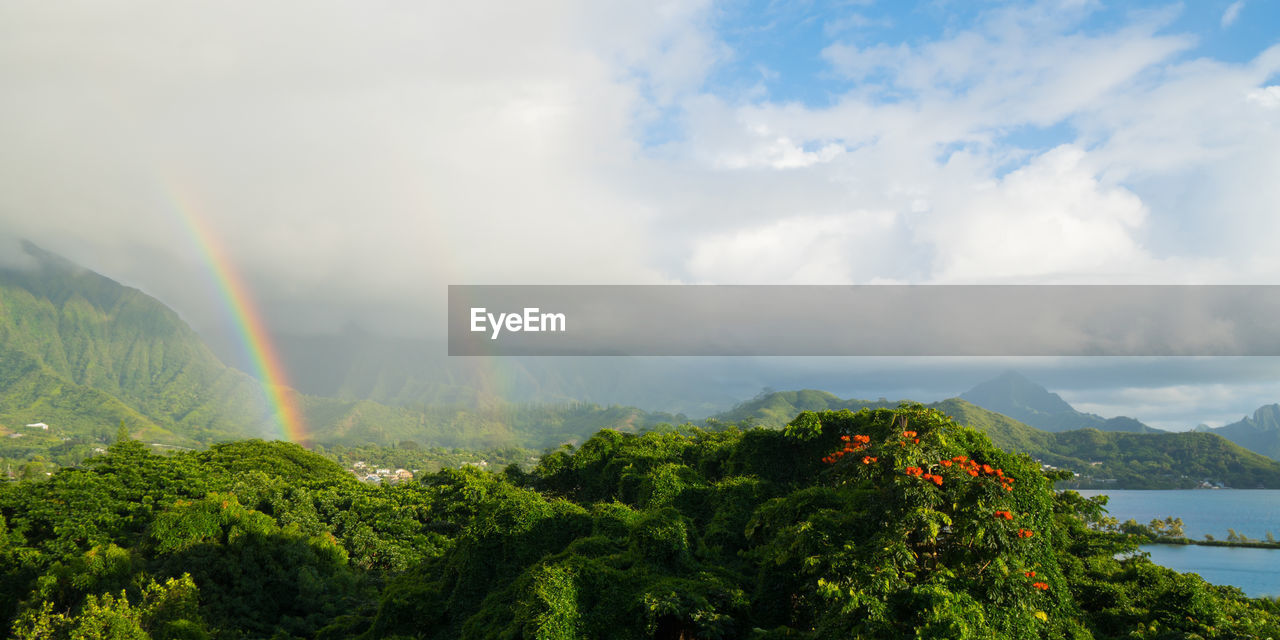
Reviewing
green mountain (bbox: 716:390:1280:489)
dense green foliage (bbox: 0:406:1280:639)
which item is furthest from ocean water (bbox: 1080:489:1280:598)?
dense green foliage (bbox: 0:406:1280:639)

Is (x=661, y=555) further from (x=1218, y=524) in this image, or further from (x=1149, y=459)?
(x=1149, y=459)

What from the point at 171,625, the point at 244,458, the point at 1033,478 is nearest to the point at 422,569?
the point at 171,625

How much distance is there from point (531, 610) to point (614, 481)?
52.8 ft

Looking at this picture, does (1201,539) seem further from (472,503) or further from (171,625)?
(171,625)

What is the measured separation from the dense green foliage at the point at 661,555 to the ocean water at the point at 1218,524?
1036cm

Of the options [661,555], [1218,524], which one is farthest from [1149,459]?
[661,555]

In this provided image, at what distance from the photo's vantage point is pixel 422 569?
1984 centimetres

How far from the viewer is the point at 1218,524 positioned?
98875mm

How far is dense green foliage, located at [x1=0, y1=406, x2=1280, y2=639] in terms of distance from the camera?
9617 millimetres

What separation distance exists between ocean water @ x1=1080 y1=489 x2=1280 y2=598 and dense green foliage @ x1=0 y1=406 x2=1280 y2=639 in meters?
10.4

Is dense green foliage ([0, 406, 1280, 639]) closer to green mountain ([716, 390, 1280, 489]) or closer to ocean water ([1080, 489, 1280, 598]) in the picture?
ocean water ([1080, 489, 1280, 598])

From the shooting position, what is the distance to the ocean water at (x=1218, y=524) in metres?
57.4

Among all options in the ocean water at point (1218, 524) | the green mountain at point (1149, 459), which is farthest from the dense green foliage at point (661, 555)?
the green mountain at point (1149, 459)

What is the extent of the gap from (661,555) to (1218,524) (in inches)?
4999
